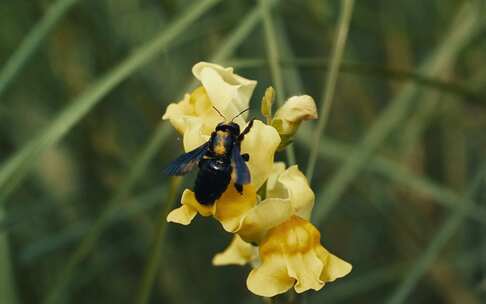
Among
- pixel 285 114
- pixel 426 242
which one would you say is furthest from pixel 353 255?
pixel 285 114

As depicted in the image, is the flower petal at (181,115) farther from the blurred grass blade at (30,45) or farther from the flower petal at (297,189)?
the blurred grass blade at (30,45)

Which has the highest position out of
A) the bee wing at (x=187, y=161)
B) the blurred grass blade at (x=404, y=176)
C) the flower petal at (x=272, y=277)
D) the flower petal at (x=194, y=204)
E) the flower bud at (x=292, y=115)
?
the blurred grass blade at (x=404, y=176)

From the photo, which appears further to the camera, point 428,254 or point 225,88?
point 428,254

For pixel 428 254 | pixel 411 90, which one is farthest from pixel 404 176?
pixel 428 254

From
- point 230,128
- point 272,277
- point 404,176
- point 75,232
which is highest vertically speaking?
point 404,176

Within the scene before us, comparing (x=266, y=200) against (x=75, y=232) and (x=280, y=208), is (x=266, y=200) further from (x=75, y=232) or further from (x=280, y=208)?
(x=75, y=232)

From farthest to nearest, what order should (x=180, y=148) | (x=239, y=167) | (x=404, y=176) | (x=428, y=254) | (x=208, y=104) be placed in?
(x=180, y=148), (x=404, y=176), (x=428, y=254), (x=208, y=104), (x=239, y=167)

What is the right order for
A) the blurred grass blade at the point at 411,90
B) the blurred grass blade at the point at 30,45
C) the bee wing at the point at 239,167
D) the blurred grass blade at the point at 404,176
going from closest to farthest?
the bee wing at the point at 239,167 → the blurred grass blade at the point at 30,45 → the blurred grass blade at the point at 411,90 → the blurred grass blade at the point at 404,176

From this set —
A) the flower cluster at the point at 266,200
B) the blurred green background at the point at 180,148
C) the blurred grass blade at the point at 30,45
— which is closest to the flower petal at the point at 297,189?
the flower cluster at the point at 266,200
